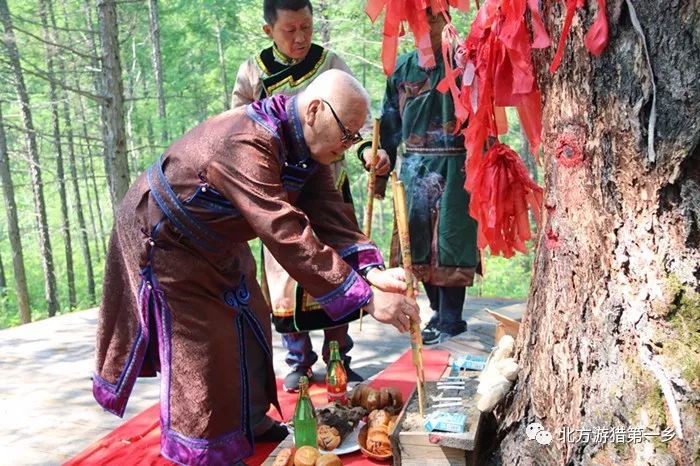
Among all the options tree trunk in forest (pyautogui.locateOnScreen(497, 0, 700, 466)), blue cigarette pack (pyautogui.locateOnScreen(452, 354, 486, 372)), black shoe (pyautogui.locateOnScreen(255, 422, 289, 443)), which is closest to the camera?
tree trunk in forest (pyautogui.locateOnScreen(497, 0, 700, 466))

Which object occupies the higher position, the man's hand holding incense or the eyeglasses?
the eyeglasses

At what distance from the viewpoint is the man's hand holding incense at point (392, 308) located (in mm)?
1753

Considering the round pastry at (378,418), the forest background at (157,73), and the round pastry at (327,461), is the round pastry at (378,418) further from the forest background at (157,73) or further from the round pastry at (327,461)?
the forest background at (157,73)

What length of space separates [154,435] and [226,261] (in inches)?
42.0

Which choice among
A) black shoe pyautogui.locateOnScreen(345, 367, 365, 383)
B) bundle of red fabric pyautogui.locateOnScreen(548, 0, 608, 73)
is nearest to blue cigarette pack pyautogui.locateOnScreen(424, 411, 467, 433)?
bundle of red fabric pyautogui.locateOnScreen(548, 0, 608, 73)

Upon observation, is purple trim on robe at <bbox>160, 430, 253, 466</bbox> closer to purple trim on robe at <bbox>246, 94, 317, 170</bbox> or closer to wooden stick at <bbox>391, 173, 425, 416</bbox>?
wooden stick at <bbox>391, 173, 425, 416</bbox>

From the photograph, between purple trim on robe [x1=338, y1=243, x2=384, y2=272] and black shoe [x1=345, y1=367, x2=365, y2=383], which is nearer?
purple trim on robe [x1=338, y1=243, x2=384, y2=272]

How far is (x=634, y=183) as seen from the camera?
1.57m

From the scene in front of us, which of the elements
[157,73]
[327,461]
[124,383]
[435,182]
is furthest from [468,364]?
[157,73]

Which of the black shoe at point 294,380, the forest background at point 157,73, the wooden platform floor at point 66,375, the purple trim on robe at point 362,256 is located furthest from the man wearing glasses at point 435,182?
the forest background at point 157,73

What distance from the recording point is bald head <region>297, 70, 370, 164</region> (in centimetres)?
188

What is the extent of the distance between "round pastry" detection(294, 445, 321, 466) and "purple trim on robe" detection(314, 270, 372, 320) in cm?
52

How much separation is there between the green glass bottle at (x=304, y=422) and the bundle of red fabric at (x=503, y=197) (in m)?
0.90

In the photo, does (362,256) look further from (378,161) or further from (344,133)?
(378,161)
